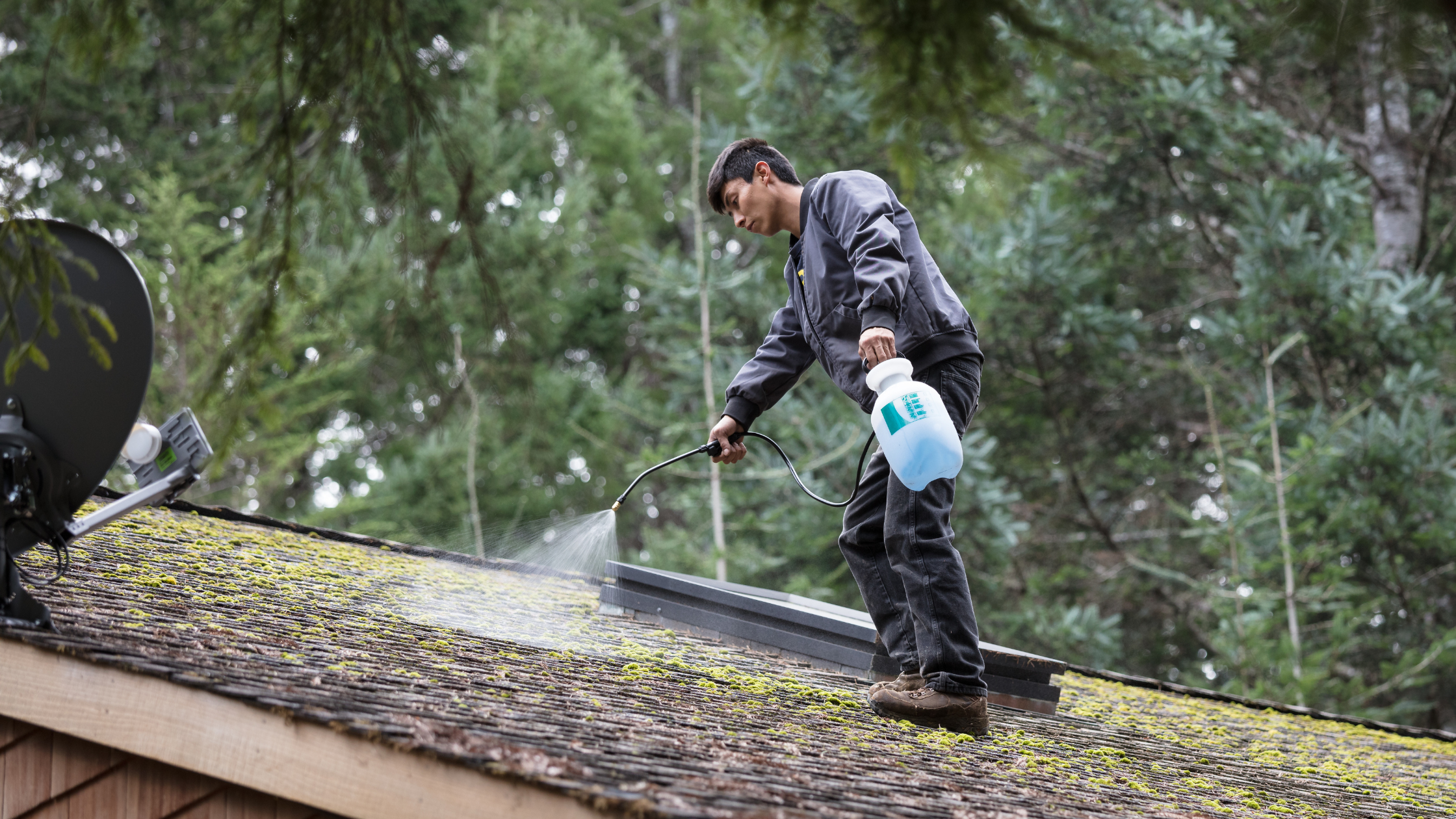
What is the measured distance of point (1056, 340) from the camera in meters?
13.7

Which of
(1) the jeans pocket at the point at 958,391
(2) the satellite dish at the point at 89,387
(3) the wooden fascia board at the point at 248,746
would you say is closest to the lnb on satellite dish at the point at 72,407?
(2) the satellite dish at the point at 89,387

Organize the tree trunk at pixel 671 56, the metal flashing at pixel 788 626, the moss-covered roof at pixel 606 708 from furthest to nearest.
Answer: the tree trunk at pixel 671 56
the metal flashing at pixel 788 626
the moss-covered roof at pixel 606 708

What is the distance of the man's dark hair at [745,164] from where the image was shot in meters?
3.95

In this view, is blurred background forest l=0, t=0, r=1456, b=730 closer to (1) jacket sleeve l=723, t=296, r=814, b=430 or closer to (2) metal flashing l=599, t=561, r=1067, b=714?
(2) metal flashing l=599, t=561, r=1067, b=714

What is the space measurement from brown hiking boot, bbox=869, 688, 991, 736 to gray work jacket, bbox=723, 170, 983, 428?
86cm

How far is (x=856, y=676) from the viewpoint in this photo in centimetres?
452

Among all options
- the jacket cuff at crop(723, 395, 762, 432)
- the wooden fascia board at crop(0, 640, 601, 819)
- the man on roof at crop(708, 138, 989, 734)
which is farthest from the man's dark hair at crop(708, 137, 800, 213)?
the wooden fascia board at crop(0, 640, 601, 819)

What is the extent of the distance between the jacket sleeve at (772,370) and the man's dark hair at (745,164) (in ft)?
1.47

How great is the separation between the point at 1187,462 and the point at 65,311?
1426cm

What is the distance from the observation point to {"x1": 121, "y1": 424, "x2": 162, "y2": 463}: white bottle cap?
305 centimetres

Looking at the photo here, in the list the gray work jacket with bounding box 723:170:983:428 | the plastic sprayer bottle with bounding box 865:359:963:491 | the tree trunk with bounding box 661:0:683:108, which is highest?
the tree trunk with bounding box 661:0:683:108

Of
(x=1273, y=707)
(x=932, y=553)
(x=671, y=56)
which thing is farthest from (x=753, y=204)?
(x=671, y=56)

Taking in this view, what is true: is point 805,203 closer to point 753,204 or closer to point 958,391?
point 753,204

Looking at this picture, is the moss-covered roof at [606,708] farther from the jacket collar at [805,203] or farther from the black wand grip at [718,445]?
the jacket collar at [805,203]
